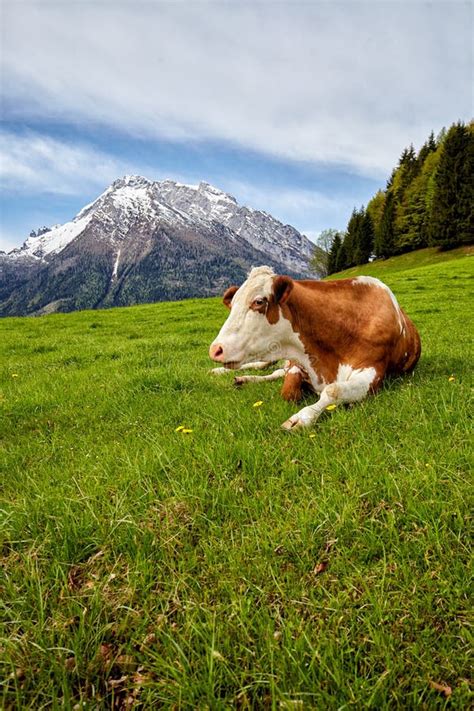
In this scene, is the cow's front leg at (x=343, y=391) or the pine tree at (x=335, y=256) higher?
the pine tree at (x=335, y=256)

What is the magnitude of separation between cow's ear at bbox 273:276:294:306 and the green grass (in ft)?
4.42

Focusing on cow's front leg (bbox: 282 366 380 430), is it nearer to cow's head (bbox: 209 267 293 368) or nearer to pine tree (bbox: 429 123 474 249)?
cow's head (bbox: 209 267 293 368)

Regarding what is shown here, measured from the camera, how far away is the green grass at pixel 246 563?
172 centimetres

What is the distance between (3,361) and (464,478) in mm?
12288

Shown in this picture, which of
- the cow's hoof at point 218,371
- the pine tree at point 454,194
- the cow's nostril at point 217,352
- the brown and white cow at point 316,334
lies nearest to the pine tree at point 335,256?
the pine tree at point 454,194

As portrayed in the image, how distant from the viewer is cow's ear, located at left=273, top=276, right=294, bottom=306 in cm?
460

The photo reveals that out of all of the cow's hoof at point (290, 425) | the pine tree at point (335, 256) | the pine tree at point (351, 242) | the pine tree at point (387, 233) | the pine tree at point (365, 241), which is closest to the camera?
the cow's hoof at point (290, 425)

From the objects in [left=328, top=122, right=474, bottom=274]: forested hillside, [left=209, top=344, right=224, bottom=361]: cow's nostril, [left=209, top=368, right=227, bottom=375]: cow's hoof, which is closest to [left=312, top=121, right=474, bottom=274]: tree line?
[left=328, top=122, right=474, bottom=274]: forested hillside

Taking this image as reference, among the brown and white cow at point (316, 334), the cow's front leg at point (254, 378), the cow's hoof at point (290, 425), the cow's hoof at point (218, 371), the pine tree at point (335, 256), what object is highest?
the pine tree at point (335, 256)

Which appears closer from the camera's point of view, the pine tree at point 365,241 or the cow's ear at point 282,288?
the cow's ear at point 282,288

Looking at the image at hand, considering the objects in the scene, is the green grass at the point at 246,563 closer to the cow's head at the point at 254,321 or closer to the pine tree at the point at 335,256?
the cow's head at the point at 254,321

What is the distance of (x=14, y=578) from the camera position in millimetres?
2332

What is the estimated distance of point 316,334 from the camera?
4.99m

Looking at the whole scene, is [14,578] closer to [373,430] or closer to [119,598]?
[119,598]
